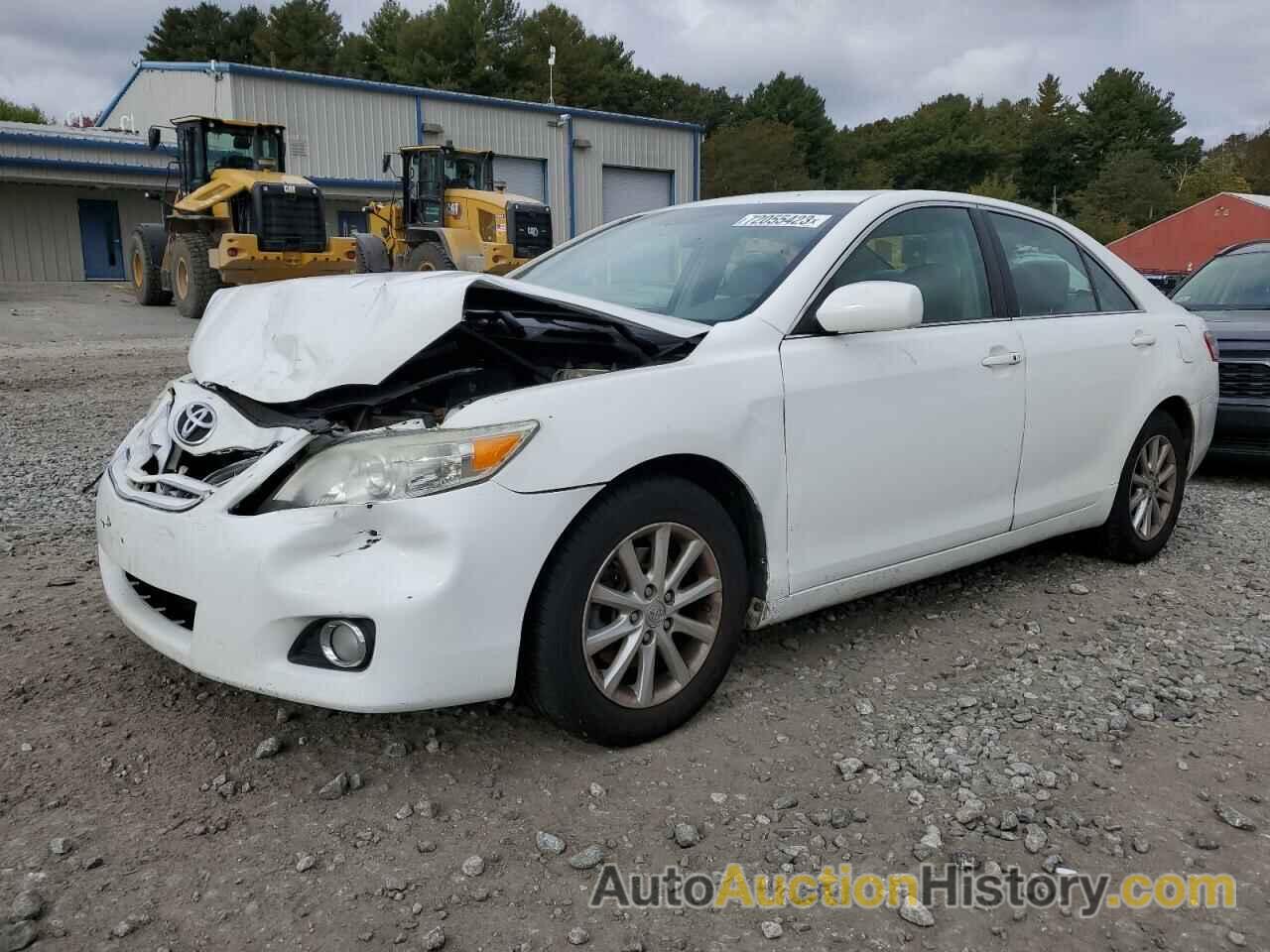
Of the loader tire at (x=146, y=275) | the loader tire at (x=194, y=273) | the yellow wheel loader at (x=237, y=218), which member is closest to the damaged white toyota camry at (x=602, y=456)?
the yellow wheel loader at (x=237, y=218)

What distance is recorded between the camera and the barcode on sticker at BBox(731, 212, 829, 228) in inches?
136

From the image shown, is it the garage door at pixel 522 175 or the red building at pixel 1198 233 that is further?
the garage door at pixel 522 175

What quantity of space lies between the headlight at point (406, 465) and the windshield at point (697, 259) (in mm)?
976

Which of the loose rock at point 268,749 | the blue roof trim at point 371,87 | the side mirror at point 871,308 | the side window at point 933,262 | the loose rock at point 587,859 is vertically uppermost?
the blue roof trim at point 371,87

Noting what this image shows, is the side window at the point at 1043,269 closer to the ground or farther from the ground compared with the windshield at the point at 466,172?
closer to the ground

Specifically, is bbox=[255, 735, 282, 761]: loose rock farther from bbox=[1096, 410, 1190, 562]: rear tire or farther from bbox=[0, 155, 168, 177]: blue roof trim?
bbox=[0, 155, 168, 177]: blue roof trim

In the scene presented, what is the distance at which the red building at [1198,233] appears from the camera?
31156 millimetres

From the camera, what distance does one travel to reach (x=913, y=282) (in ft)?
11.8

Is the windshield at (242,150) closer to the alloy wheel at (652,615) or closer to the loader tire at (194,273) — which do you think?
the loader tire at (194,273)

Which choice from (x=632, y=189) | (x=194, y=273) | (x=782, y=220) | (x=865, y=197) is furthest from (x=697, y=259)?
(x=632, y=189)

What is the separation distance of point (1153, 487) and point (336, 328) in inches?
142

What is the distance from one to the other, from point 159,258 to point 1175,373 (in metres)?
18.1

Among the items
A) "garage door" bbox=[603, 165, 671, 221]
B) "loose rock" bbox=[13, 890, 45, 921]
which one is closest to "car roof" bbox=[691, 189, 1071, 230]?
"loose rock" bbox=[13, 890, 45, 921]

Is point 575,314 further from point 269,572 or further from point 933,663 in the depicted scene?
point 933,663
